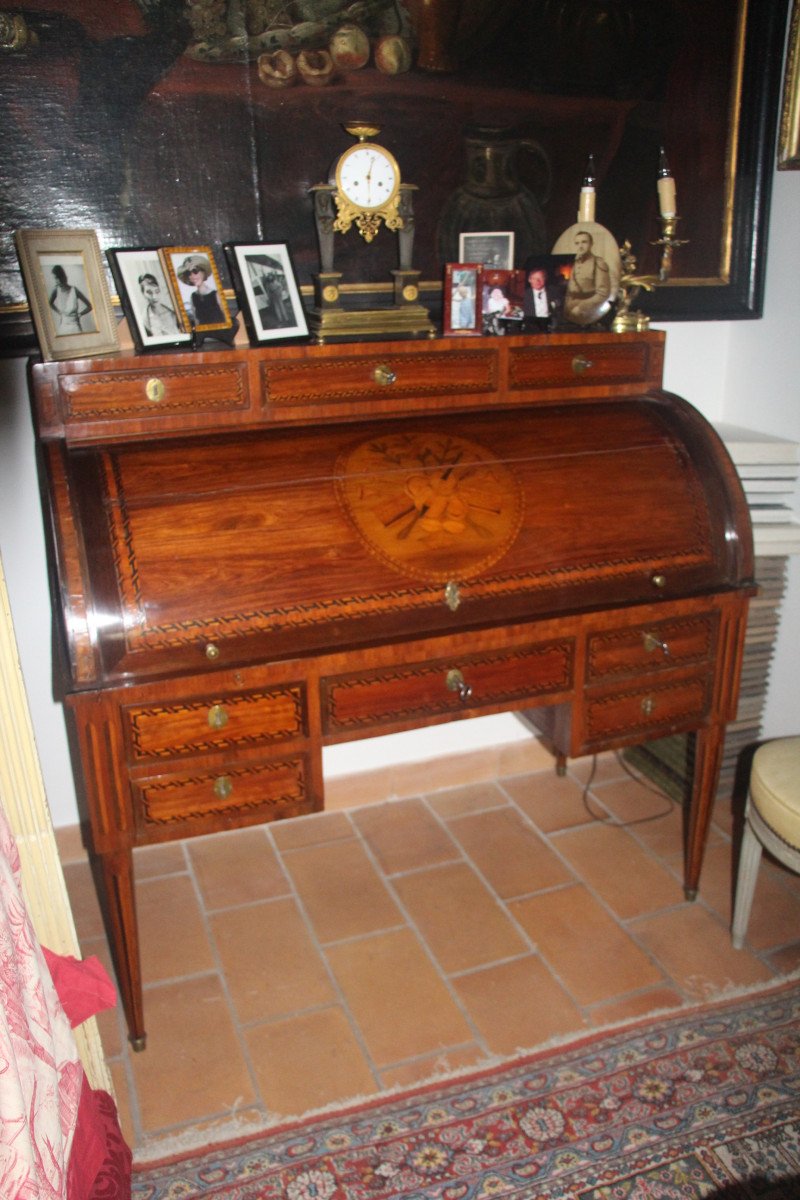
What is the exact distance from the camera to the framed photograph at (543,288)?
2338 mm

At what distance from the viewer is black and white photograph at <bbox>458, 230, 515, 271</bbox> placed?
244 centimetres

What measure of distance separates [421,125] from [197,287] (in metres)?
0.72

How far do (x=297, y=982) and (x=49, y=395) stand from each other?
4.62 ft

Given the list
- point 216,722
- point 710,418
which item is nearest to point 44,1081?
point 216,722

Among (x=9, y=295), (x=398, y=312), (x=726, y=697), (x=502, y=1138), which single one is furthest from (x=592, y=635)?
(x=9, y=295)

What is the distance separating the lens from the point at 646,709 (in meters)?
2.21

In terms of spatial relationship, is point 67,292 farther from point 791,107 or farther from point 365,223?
point 791,107

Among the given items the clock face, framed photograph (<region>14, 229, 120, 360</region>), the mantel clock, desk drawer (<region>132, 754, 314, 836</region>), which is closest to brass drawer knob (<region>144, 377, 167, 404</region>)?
framed photograph (<region>14, 229, 120, 360</region>)

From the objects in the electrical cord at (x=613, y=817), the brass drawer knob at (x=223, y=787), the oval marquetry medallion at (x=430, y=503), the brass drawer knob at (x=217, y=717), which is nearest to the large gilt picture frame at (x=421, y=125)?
the oval marquetry medallion at (x=430, y=503)

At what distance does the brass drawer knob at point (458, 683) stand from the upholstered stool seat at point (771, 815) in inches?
26.6

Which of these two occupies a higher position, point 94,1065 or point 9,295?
point 9,295

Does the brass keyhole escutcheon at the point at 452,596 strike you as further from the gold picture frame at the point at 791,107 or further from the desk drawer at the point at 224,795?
the gold picture frame at the point at 791,107

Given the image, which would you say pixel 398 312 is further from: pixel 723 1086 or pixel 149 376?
pixel 723 1086

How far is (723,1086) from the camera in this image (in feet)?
6.41
